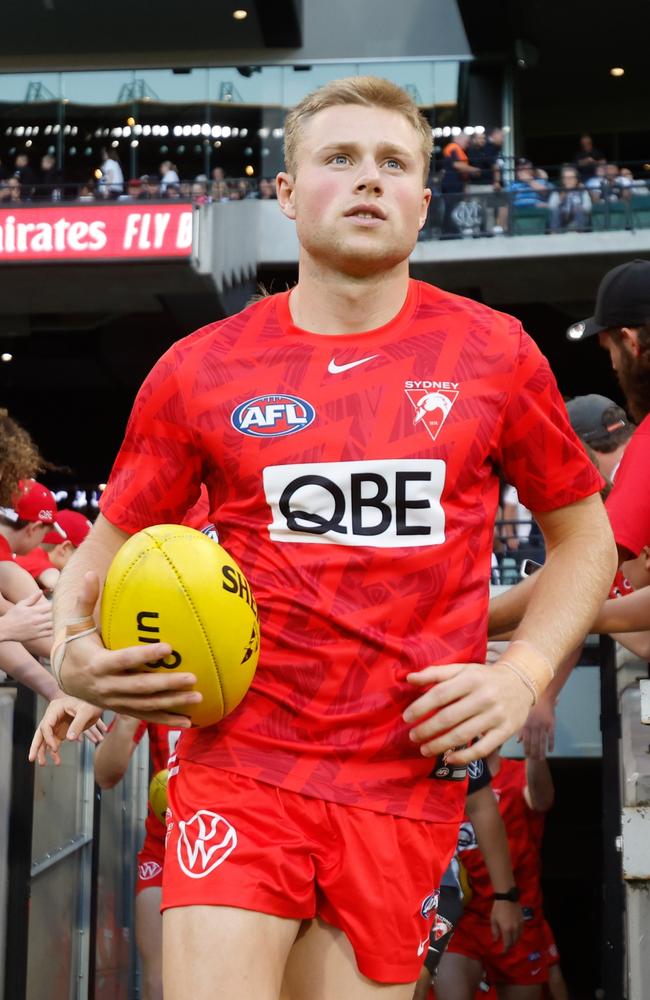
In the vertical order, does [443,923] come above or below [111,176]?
below

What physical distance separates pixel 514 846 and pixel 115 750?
2437 mm

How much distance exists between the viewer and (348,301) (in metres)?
2.52

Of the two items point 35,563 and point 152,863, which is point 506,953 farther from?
point 35,563

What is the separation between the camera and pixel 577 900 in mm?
12492

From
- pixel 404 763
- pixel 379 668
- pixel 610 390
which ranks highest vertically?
pixel 610 390

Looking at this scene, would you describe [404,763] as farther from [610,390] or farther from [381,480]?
[610,390]

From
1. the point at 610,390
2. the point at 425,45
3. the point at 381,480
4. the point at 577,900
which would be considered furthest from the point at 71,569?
the point at 610,390

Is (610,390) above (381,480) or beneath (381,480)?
above

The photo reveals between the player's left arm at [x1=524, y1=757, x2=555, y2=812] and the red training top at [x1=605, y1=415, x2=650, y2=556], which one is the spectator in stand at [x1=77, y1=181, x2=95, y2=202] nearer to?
the player's left arm at [x1=524, y1=757, x2=555, y2=812]

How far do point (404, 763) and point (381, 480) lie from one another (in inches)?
20.3

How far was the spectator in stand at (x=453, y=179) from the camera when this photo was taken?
20.4 m

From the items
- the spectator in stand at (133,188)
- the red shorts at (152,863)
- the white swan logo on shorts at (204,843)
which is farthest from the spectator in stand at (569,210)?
the white swan logo on shorts at (204,843)

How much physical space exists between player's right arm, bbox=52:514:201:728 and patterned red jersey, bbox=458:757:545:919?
4.01 metres

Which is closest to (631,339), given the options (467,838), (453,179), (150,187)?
(467,838)
